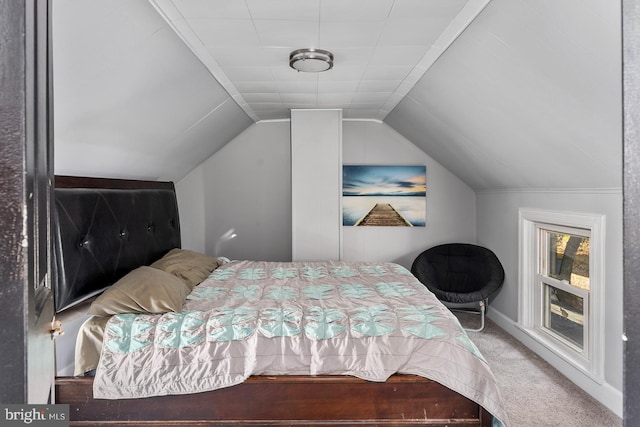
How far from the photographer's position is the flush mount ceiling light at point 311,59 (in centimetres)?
237

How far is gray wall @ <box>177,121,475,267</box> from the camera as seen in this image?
14.5 ft

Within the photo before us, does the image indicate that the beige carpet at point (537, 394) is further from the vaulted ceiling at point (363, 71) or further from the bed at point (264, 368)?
the vaulted ceiling at point (363, 71)

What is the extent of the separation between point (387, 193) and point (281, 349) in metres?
2.81

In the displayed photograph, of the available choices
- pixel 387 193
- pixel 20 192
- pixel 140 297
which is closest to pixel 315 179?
pixel 387 193

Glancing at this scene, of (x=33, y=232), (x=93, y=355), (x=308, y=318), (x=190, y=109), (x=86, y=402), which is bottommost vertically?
(x=86, y=402)

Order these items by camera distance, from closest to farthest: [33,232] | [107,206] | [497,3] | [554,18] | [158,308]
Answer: [33,232] → [554,18] → [497,3] → [158,308] → [107,206]

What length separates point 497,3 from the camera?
1726mm

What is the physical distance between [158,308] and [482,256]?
3.10 m

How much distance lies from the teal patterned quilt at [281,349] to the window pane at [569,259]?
4.31ft

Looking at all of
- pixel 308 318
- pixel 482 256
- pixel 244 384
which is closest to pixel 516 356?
pixel 482 256

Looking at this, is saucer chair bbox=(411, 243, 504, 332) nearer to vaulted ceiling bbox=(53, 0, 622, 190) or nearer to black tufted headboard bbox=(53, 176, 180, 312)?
vaulted ceiling bbox=(53, 0, 622, 190)

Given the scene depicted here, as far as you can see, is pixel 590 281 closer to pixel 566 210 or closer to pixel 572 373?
pixel 566 210

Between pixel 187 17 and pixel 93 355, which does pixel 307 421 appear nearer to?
pixel 93 355

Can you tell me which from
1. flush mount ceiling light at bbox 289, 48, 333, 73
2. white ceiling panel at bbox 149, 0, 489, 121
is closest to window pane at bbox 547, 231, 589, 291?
white ceiling panel at bbox 149, 0, 489, 121
